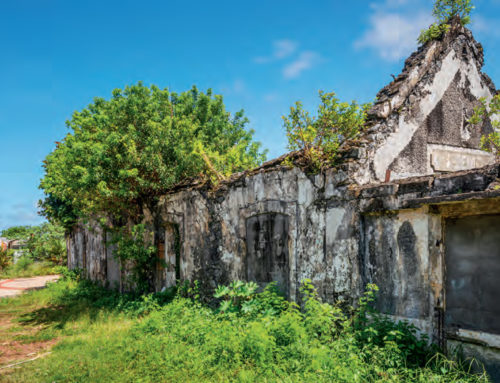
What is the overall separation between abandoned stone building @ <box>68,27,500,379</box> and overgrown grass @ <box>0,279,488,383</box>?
426mm

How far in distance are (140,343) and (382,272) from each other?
421 cm

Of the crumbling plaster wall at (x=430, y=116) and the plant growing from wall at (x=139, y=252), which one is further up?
the crumbling plaster wall at (x=430, y=116)

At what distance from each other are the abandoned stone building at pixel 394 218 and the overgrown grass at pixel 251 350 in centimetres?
43

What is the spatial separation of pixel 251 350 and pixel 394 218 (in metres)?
2.87

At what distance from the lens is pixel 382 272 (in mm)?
5598

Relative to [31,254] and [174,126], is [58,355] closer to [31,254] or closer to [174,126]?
[174,126]

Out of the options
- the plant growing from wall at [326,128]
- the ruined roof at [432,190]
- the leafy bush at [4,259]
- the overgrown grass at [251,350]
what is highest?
the plant growing from wall at [326,128]

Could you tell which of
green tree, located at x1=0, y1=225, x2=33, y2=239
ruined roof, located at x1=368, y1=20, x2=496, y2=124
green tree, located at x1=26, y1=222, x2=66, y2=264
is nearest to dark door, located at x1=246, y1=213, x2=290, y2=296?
ruined roof, located at x1=368, y1=20, x2=496, y2=124

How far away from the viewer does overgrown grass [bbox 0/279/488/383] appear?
14.9 ft

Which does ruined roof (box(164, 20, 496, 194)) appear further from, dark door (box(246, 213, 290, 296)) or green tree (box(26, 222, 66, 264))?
green tree (box(26, 222, 66, 264))

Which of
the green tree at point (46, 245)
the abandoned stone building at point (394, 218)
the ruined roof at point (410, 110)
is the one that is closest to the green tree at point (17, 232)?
the green tree at point (46, 245)

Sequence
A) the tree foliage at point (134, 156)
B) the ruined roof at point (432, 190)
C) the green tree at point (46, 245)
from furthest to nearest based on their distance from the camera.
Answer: the green tree at point (46, 245)
the tree foliage at point (134, 156)
the ruined roof at point (432, 190)

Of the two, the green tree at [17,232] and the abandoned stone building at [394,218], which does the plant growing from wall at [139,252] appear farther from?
the green tree at [17,232]

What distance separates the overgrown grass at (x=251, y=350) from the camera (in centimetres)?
455
